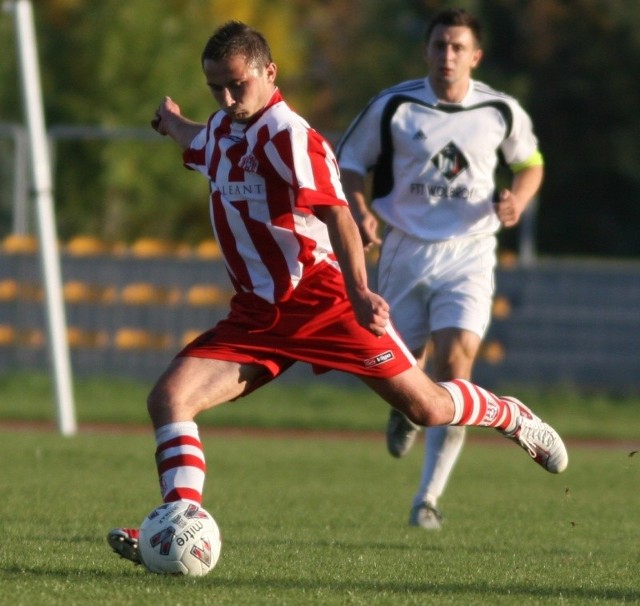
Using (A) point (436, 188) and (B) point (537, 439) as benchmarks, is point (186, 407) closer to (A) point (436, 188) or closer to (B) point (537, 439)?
(B) point (537, 439)

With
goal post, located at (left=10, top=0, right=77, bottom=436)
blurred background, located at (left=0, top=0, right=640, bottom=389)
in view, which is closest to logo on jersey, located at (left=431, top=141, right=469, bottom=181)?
goal post, located at (left=10, top=0, right=77, bottom=436)

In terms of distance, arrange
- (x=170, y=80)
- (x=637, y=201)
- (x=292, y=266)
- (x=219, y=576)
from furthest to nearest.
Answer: (x=637, y=201)
(x=170, y=80)
(x=292, y=266)
(x=219, y=576)

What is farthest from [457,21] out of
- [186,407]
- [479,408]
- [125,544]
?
[125,544]

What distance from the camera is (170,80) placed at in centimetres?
3027

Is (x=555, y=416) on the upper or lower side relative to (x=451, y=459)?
lower

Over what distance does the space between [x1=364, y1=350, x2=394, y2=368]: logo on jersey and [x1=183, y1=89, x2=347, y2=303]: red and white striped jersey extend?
1.43 ft

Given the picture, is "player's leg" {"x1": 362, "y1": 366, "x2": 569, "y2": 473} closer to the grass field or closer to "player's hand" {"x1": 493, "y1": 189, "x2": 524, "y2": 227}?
the grass field

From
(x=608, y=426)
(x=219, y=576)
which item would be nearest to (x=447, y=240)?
(x=219, y=576)

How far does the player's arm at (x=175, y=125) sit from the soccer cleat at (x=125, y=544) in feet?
5.87

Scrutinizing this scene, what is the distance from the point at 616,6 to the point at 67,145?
21389 mm

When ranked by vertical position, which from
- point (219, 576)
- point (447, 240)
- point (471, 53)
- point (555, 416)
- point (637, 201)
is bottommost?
point (637, 201)

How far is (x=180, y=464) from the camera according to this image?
5.94 metres

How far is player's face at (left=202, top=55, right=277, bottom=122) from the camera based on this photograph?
6.04m

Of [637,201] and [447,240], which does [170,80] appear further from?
[447,240]
